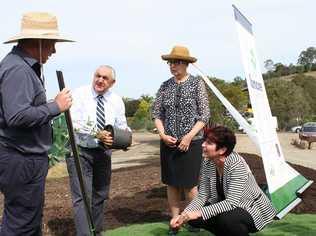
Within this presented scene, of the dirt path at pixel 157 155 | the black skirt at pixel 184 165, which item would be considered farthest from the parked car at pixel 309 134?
the black skirt at pixel 184 165

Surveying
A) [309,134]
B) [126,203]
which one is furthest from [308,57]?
[126,203]

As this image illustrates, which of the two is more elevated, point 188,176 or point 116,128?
point 116,128

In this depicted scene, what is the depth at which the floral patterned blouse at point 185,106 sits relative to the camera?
6.15m

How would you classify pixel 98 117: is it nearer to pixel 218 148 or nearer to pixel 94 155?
pixel 94 155

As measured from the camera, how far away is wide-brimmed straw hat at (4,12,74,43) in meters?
3.83

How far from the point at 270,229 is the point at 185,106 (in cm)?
167

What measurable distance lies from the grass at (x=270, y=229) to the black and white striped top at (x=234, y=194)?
1.18m

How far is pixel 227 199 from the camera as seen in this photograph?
191 inches

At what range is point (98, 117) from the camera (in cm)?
561

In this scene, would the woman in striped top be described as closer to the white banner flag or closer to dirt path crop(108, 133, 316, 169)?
the white banner flag

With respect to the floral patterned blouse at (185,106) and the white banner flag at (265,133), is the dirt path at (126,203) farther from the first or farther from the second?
the white banner flag at (265,133)

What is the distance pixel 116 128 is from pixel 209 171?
992 millimetres

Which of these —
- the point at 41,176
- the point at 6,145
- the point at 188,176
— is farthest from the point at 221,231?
the point at 6,145

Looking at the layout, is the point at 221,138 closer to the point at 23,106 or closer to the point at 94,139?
the point at 94,139
